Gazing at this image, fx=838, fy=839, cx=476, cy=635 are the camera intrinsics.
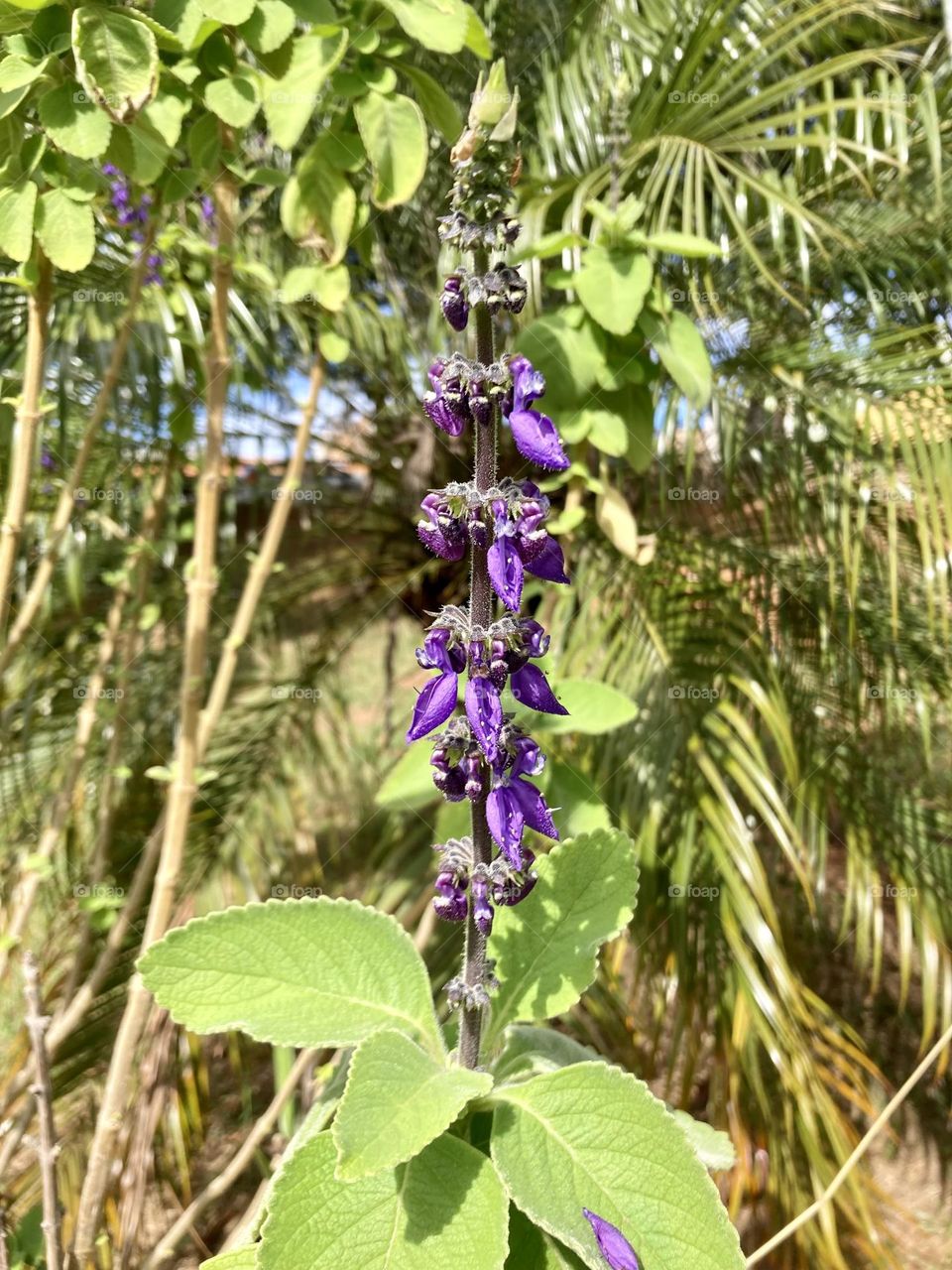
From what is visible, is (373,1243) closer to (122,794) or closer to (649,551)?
(649,551)

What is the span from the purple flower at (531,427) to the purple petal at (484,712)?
0.19 metres

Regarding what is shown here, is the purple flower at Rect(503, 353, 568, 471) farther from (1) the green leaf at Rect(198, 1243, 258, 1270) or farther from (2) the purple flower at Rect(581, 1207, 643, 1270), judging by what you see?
(1) the green leaf at Rect(198, 1243, 258, 1270)

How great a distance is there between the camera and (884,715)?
1.84 meters

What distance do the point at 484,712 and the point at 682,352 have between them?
2.85 ft

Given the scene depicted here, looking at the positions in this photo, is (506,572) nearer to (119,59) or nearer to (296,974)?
(296,974)

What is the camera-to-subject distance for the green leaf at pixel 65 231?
0.95 m

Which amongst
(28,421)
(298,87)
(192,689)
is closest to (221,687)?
(192,689)

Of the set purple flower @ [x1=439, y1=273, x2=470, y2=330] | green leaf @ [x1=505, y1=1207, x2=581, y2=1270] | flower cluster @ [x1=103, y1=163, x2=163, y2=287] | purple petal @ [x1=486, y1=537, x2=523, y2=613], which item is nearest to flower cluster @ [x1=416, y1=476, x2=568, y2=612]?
purple petal @ [x1=486, y1=537, x2=523, y2=613]

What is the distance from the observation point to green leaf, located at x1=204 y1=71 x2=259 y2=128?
951 millimetres

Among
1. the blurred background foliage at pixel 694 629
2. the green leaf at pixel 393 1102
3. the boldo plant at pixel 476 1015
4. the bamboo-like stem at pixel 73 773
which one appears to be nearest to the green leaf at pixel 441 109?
the blurred background foliage at pixel 694 629

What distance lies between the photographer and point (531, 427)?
685mm

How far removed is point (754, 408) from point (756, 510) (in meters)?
0.24

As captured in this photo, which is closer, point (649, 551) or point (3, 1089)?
point (649, 551)

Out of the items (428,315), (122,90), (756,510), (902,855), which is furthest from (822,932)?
(122,90)
